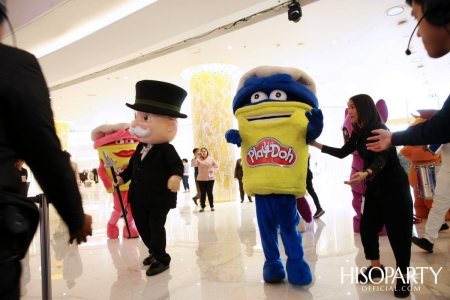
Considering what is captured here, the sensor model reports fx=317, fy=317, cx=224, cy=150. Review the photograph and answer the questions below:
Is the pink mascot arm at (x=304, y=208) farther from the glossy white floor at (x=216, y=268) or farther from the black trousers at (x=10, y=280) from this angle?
the black trousers at (x=10, y=280)

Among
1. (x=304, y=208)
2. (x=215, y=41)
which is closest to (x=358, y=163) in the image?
(x=304, y=208)

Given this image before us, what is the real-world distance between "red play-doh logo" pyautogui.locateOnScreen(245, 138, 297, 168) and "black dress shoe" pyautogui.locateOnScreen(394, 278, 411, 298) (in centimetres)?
100

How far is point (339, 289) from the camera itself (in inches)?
84.5

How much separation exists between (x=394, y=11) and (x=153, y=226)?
224 inches

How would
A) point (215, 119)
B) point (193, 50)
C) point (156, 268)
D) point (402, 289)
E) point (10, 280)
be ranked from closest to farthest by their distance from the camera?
point (10, 280) < point (402, 289) < point (156, 268) < point (193, 50) < point (215, 119)

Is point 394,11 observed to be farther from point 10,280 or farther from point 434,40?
point 10,280

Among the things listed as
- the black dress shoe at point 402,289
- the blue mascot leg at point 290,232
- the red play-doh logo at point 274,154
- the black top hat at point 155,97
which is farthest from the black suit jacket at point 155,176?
the black dress shoe at point 402,289

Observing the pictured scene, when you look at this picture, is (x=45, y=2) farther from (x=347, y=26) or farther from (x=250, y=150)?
(x=347, y=26)

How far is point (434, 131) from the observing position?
122 cm

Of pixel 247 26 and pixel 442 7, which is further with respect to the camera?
pixel 247 26

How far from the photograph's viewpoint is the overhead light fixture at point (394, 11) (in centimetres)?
559

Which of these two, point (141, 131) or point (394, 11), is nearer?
point (141, 131)

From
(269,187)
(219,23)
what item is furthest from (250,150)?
(219,23)

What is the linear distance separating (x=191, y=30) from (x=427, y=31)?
5348 mm
